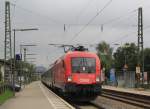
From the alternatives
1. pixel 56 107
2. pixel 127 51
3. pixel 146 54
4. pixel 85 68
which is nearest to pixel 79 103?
pixel 85 68

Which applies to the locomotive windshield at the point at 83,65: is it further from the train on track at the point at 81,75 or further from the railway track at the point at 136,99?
the railway track at the point at 136,99

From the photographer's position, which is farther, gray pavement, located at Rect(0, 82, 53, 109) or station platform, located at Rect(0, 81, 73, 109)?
gray pavement, located at Rect(0, 82, 53, 109)

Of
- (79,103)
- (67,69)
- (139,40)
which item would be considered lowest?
(79,103)

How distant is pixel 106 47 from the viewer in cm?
16425

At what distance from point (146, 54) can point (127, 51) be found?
70.4ft

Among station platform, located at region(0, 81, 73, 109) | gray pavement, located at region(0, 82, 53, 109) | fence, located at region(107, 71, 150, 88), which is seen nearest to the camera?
station platform, located at region(0, 81, 73, 109)

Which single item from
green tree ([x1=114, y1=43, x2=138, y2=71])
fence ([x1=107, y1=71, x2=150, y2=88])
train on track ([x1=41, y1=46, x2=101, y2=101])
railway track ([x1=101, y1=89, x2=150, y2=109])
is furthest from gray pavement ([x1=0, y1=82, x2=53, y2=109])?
green tree ([x1=114, y1=43, x2=138, y2=71])

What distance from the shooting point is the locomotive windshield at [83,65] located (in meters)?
30.8

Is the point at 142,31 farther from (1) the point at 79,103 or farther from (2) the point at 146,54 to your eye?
(2) the point at 146,54

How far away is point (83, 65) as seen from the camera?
102 feet

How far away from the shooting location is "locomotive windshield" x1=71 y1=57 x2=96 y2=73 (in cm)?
3083

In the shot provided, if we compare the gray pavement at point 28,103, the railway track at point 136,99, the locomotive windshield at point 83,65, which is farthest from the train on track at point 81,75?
the railway track at point 136,99

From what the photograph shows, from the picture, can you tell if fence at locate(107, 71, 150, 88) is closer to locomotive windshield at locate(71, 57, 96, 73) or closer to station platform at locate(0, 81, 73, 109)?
station platform at locate(0, 81, 73, 109)

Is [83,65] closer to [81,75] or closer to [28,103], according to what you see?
[81,75]
